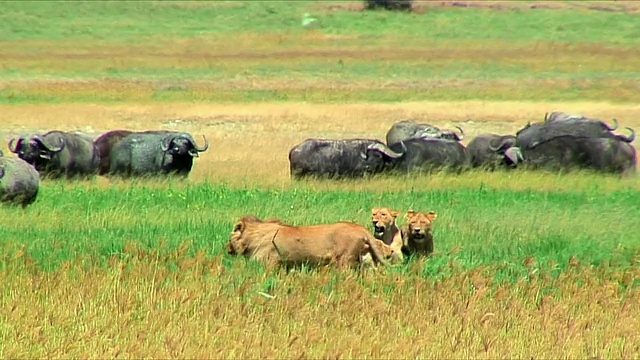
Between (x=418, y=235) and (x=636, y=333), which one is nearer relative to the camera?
(x=636, y=333)

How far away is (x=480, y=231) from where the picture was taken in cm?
1214

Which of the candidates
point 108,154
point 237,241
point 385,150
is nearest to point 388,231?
point 237,241

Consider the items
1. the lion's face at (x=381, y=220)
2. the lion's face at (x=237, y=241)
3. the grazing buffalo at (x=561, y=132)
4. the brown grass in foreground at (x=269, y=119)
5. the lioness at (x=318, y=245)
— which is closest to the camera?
the lioness at (x=318, y=245)

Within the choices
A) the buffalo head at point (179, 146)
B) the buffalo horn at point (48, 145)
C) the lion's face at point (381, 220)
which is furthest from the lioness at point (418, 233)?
the buffalo horn at point (48, 145)

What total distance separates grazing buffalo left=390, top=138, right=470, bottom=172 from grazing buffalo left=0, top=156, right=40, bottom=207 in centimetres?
649

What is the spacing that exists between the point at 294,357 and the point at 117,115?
74.9 feet

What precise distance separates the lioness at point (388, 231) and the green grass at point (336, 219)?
342 millimetres

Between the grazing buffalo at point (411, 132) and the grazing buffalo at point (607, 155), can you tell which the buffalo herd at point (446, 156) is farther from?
the grazing buffalo at point (411, 132)

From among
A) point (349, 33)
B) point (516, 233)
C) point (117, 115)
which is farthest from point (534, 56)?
point (516, 233)

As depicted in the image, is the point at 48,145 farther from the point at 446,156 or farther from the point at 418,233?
the point at 418,233

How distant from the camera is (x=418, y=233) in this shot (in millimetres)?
10219

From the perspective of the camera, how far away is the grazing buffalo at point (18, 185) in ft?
48.0

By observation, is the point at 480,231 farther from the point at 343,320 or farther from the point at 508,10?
the point at 508,10

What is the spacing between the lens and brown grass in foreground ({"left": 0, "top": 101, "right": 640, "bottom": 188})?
24.6 metres
